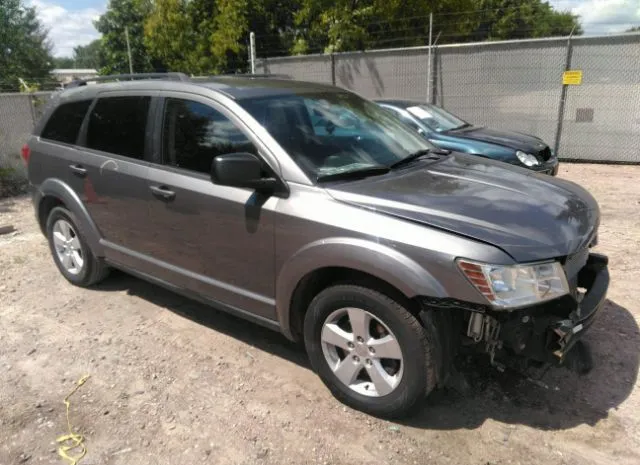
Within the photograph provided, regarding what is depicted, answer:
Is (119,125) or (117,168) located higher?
(119,125)

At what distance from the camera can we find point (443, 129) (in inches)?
316

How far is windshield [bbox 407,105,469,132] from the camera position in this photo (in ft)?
26.5

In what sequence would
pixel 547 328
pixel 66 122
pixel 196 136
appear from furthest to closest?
pixel 66 122 < pixel 196 136 < pixel 547 328

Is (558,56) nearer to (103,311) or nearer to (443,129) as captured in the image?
(443,129)

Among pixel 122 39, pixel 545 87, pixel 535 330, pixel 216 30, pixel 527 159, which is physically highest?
pixel 122 39

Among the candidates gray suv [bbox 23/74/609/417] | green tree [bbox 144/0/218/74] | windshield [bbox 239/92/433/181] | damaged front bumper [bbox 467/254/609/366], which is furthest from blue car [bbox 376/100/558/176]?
green tree [bbox 144/0/218/74]

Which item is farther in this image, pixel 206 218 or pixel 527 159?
pixel 527 159

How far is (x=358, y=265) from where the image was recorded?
8.86 ft

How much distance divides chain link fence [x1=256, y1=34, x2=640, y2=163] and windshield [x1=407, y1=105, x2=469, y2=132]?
302cm

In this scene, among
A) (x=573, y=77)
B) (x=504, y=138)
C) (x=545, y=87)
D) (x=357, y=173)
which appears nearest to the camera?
(x=357, y=173)

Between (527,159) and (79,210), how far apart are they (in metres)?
5.54

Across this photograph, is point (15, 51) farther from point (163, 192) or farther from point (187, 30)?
point (163, 192)

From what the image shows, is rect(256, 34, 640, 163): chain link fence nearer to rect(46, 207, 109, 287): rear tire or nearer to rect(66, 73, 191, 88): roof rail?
rect(66, 73, 191, 88): roof rail

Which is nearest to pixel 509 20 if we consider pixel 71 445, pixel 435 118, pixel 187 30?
pixel 187 30
